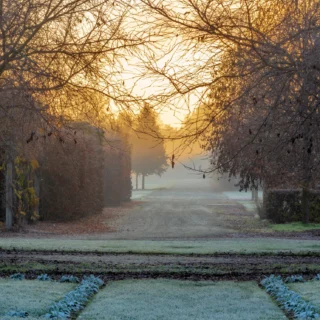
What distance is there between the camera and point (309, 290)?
10289 millimetres

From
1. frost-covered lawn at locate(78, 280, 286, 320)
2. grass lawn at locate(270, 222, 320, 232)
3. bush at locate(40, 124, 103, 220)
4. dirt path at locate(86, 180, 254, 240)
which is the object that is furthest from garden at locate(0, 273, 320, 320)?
bush at locate(40, 124, 103, 220)

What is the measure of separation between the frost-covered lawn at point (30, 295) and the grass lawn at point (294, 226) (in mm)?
17906

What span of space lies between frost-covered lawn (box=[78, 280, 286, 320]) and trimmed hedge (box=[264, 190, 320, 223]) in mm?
18856

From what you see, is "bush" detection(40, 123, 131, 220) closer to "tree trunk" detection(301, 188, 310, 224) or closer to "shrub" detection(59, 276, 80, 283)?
"tree trunk" detection(301, 188, 310, 224)

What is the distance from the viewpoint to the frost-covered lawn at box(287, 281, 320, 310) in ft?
30.5

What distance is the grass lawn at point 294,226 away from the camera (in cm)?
2761

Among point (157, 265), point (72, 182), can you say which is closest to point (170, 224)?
point (72, 182)

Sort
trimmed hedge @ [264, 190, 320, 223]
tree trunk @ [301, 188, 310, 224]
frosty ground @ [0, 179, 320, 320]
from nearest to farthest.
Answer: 1. frosty ground @ [0, 179, 320, 320]
2. tree trunk @ [301, 188, 310, 224]
3. trimmed hedge @ [264, 190, 320, 223]

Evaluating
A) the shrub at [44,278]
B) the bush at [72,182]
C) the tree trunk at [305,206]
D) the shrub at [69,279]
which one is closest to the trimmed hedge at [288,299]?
the shrub at [69,279]

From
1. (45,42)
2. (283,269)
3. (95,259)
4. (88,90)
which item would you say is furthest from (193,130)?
(95,259)

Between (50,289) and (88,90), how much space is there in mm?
3313

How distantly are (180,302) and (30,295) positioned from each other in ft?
6.98

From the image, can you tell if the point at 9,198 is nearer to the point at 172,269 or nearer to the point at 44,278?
the point at 172,269

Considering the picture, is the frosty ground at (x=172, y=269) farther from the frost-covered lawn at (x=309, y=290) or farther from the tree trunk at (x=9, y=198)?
the tree trunk at (x=9, y=198)
